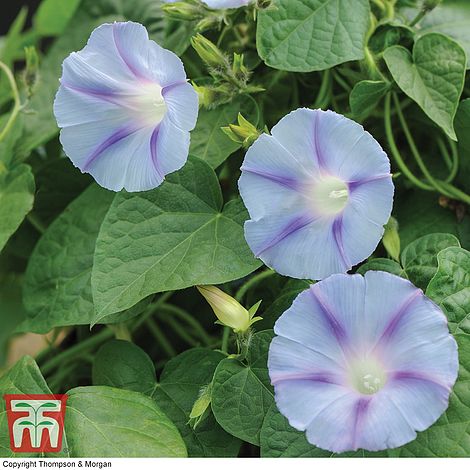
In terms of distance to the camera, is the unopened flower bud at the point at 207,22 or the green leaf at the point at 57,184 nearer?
the unopened flower bud at the point at 207,22

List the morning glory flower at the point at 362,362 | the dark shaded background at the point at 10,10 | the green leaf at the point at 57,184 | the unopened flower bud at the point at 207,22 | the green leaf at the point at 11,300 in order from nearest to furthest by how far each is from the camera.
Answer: the morning glory flower at the point at 362,362
the unopened flower bud at the point at 207,22
the green leaf at the point at 57,184
the green leaf at the point at 11,300
the dark shaded background at the point at 10,10

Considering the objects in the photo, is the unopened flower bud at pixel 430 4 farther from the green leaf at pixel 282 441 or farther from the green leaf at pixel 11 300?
the green leaf at pixel 11 300

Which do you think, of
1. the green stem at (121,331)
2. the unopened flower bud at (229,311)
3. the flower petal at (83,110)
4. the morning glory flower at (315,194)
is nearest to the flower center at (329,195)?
the morning glory flower at (315,194)

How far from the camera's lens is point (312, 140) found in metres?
0.67

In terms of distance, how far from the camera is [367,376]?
0.65m

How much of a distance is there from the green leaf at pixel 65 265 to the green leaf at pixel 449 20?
42 cm

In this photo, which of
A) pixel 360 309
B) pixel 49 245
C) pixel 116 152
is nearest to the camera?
pixel 360 309

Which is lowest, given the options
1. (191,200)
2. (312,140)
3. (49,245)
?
(49,245)

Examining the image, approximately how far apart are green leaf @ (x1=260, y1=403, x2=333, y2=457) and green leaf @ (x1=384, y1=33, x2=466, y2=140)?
329 mm

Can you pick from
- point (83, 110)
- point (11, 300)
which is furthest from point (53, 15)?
point (83, 110)

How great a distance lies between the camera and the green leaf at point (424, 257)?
0.75 meters
